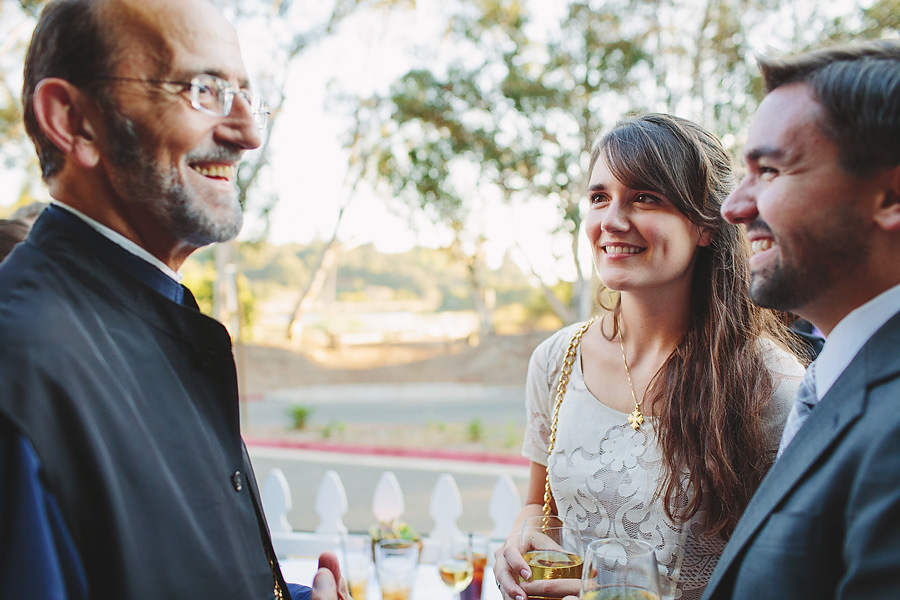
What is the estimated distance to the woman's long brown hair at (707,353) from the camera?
6.11ft

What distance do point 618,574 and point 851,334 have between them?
62 cm

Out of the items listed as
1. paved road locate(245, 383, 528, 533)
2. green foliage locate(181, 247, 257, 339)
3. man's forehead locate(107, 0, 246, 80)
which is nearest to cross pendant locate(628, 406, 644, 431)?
man's forehead locate(107, 0, 246, 80)

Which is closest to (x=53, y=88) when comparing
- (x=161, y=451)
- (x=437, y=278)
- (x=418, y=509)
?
(x=161, y=451)

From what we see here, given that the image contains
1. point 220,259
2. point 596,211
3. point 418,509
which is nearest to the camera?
point 596,211

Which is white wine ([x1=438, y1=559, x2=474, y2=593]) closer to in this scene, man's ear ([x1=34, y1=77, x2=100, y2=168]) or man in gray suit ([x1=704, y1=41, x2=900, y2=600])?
man in gray suit ([x1=704, y1=41, x2=900, y2=600])

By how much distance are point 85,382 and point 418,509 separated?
23.7ft

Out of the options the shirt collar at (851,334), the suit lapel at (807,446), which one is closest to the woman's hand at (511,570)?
the suit lapel at (807,446)

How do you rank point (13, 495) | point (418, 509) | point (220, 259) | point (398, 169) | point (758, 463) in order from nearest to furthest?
point (13, 495) → point (758, 463) → point (418, 509) → point (398, 169) → point (220, 259)

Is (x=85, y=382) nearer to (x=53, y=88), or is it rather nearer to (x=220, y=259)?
(x=53, y=88)

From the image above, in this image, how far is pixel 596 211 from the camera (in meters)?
2.11

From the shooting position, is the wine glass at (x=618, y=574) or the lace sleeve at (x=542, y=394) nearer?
the wine glass at (x=618, y=574)

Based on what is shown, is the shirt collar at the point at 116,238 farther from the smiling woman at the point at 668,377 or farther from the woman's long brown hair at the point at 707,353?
the woman's long brown hair at the point at 707,353

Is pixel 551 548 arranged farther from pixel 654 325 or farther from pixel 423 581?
pixel 423 581

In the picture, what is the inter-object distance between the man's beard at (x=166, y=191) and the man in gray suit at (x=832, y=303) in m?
1.10
